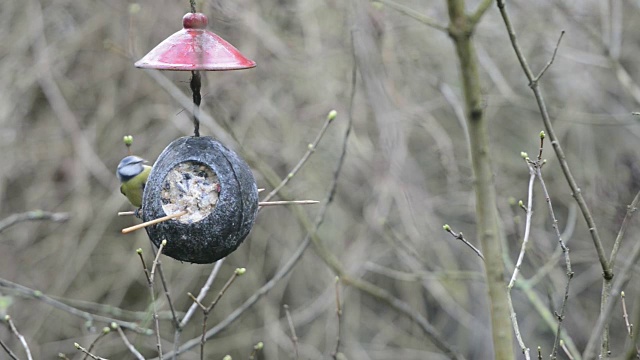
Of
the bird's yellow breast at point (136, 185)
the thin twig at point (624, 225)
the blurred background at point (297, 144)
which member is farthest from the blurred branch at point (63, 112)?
the thin twig at point (624, 225)

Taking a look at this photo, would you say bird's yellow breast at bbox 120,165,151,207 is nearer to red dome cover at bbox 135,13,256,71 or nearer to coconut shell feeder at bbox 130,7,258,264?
coconut shell feeder at bbox 130,7,258,264

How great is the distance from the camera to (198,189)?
2.49 m

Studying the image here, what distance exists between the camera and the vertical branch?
2.27 meters

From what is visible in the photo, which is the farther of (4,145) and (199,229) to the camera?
(4,145)

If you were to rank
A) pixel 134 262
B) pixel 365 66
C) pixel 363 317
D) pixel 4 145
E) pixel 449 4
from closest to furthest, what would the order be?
pixel 449 4
pixel 365 66
pixel 4 145
pixel 134 262
pixel 363 317

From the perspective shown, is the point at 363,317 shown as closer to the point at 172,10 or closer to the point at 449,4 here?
the point at 172,10

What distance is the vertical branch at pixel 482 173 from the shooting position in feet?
7.46

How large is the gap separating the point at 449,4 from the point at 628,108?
16.0ft

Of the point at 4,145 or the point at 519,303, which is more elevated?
the point at 4,145

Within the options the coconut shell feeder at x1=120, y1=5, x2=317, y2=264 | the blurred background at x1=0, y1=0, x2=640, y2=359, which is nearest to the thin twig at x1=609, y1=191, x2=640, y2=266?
the coconut shell feeder at x1=120, y1=5, x2=317, y2=264

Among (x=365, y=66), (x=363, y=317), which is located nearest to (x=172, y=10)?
(x=365, y=66)

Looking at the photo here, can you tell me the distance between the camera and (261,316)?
6.77 metres

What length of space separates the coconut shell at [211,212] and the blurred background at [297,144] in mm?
2909

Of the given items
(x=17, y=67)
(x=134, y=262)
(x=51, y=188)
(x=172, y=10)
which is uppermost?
(x=172, y=10)
